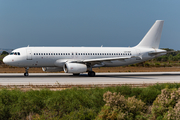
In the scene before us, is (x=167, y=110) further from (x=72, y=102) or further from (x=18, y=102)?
(x=18, y=102)

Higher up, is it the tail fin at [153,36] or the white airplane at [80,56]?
the tail fin at [153,36]

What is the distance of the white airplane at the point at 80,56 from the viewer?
32406mm

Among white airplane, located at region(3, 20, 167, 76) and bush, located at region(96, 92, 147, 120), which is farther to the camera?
white airplane, located at region(3, 20, 167, 76)

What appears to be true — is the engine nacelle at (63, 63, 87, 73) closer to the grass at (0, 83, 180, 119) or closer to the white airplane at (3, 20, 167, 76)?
the white airplane at (3, 20, 167, 76)

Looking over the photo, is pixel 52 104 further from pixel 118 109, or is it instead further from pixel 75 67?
pixel 75 67

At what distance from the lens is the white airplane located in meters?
32.4

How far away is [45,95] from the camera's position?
600 inches

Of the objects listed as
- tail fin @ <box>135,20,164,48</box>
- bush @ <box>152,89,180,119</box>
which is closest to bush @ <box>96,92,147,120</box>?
bush @ <box>152,89,180,119</box>

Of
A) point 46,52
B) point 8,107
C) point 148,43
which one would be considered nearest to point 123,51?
point 148,43

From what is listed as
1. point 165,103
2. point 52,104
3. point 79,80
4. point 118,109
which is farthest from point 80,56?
point 165,103

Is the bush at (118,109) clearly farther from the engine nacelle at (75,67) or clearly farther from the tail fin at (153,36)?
the tail fin at (153,36)

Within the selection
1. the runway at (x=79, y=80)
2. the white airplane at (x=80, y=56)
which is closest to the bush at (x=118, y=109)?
the runway at (x=79, y=80)

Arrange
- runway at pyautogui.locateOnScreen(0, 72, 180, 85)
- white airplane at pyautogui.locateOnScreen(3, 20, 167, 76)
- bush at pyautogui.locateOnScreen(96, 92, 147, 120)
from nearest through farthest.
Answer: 1. bush at pyautogui.locateOnScreen(96, 92, 147, 120)
2. runway at pyautogui.locateOnScreen(0, 72, 180, 85)
3. white airplane at pyautogui.locateOnScreen(3, 20, 167, 76)

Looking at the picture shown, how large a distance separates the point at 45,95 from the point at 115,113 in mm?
5199
